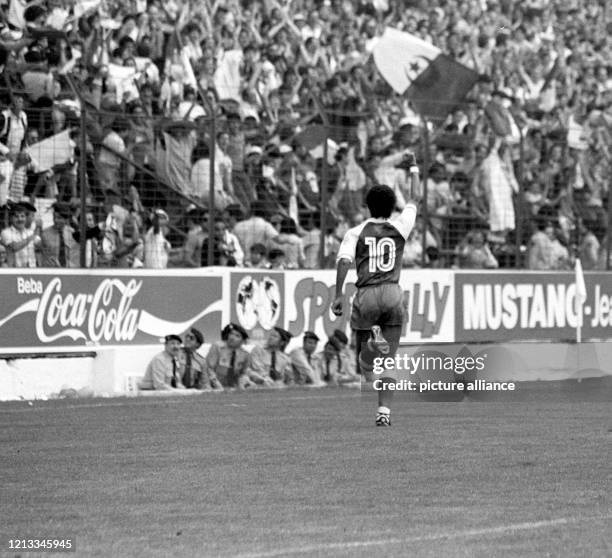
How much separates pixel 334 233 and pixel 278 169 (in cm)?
147

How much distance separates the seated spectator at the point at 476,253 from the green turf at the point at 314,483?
8099 millimetres

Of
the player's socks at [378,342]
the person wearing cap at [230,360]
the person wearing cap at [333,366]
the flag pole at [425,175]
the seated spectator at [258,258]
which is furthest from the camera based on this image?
the flag pole at [425,175]

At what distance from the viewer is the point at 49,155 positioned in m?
17.9

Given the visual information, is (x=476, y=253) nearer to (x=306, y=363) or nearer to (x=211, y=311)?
(x=306, y=363)

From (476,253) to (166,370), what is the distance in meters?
6.00

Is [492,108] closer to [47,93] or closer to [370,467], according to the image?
[47,93]

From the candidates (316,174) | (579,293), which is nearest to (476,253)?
(579,293)

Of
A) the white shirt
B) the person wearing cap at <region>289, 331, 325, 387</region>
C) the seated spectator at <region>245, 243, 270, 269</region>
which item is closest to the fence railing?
the white shirt

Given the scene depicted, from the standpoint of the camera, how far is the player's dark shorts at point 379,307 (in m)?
12.7

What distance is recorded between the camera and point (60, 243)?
18453mm

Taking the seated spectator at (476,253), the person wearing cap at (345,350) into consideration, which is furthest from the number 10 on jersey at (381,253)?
the seated spectator at (476,253)

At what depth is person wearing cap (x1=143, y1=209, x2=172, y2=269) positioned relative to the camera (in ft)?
62.4

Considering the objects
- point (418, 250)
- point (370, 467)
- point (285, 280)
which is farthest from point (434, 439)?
point (418, 250)

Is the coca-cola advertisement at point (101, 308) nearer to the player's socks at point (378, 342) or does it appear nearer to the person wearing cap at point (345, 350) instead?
the person wearing cap at point (345, 350)
